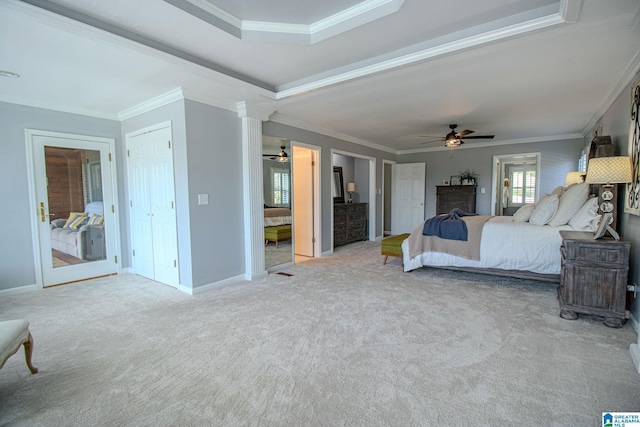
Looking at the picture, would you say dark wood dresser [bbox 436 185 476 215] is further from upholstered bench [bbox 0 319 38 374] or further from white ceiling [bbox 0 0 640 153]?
upholstered bench [bbox 0 319 38 374]

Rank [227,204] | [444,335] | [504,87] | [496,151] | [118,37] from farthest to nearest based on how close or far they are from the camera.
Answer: [496,151]
[227,204]
[504,87]
[444,335]
[118,37]

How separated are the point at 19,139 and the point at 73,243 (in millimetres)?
1416

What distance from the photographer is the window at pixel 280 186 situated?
5.02 m

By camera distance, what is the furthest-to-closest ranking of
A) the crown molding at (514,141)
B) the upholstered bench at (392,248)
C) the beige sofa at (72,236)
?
the crown molding at (514,141) → the upholstered bench at (392,248) → the beige sofa at (72,236)

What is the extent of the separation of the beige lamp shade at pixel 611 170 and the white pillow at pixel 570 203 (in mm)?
861

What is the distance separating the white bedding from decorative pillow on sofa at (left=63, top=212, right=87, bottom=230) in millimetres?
5115

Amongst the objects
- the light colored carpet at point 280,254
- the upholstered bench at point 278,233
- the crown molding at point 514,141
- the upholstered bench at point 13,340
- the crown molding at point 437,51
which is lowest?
the light colored carpet at point 280,254

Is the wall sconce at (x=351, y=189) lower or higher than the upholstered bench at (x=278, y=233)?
higher

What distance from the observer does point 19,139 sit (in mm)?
3580

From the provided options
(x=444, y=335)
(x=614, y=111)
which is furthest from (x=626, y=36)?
(x=444, y=335)

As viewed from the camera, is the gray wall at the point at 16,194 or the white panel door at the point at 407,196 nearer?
the gray wall at the point at 16,194

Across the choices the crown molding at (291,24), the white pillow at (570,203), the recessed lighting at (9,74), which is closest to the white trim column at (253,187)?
the crown molding at (291,24)

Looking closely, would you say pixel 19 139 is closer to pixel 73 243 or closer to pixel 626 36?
pixel 73 243

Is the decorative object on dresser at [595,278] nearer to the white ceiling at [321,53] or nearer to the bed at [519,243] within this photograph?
the bed at [519,243]
